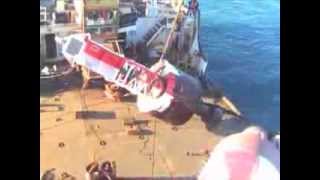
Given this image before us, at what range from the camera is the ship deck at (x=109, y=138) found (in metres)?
1.87

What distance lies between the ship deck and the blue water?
162 millimetres

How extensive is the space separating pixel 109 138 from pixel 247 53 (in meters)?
0.54

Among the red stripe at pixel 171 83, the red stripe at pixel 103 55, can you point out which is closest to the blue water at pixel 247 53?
the red stripe at pixel 171 83

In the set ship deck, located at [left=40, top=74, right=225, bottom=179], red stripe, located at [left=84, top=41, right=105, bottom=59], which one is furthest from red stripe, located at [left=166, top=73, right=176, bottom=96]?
red stripe, located at [left=84, top=41, right=105, bottom=59]

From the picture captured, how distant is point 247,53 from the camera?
1.94 meters

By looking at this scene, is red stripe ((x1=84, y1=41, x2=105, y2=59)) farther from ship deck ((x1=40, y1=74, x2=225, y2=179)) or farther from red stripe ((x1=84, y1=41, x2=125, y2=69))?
ship deck ((x1=40, y1=74, x2=225, y2=179))

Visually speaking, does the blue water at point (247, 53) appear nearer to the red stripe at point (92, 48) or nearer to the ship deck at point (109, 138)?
the ship deck at point (109, 138)

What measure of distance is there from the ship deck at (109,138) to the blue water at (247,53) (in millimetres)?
162

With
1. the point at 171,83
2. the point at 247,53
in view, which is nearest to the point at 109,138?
the point at 171,83

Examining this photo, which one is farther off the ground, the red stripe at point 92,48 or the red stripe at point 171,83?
the red stripe at point 92,48

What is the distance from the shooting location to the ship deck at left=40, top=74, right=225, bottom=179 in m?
1.87

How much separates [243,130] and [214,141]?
4.1 inches
